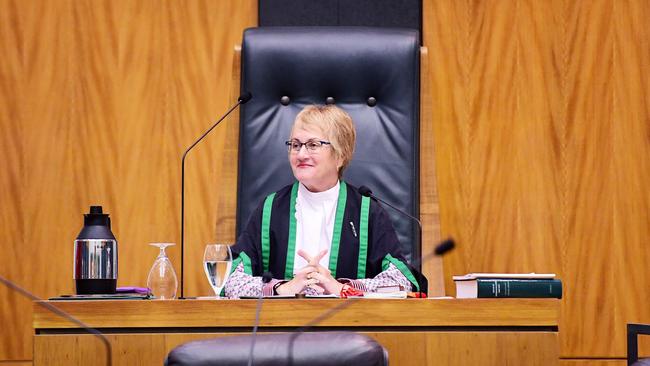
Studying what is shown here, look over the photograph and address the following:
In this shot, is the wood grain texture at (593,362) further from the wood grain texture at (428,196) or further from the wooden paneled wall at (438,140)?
the wood grain texture at (428,196)

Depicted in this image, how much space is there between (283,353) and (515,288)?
0.95 m

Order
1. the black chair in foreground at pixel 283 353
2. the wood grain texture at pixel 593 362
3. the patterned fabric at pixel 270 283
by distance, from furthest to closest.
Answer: the wood grain texture at pixel 593 362 < the patterned fabric at pixel 270 283 < the black chair in foreground at pixel 283 353

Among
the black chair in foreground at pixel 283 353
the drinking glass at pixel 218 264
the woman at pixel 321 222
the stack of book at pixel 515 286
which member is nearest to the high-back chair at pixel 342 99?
the woman at pixel 321 222

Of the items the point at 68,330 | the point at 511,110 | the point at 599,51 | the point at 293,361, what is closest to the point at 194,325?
the point at 68,330

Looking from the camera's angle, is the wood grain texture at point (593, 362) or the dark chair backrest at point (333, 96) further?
the wood grain texture at point (593, 362)

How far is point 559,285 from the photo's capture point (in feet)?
6.39

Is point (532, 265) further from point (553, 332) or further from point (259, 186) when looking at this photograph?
point (553, 332)

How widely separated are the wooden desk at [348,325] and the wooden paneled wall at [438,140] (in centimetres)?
162

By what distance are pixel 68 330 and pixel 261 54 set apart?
1.26 m

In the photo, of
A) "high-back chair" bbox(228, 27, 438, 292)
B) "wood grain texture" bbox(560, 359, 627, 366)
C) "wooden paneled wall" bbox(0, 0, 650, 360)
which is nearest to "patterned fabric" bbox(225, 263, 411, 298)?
"high-back chair" bbox(228, 27, 438, 292)

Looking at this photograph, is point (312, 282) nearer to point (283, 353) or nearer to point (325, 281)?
point (325, 281)

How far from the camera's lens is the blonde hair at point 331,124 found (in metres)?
2.64

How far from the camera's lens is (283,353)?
3.46 ft

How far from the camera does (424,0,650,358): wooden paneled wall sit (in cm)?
345
